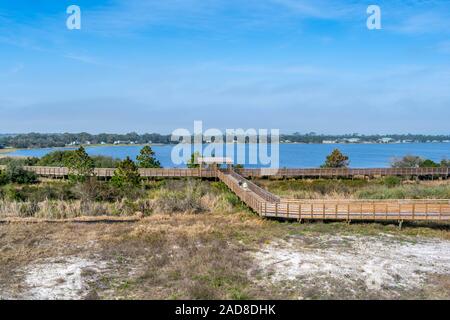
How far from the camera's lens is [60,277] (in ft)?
38.7

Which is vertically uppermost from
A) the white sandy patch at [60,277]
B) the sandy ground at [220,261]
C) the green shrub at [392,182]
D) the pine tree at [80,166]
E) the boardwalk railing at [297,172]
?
the pine tree at [80,166]

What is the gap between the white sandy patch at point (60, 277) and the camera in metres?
10.5

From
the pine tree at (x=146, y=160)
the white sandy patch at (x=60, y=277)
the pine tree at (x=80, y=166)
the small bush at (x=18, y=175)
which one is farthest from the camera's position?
the pine tree at (x=146, y=160)

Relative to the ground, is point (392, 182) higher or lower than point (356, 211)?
lower

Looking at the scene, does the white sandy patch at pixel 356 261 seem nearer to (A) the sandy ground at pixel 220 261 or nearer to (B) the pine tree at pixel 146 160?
(A) the sandy ground at pixel 220 261

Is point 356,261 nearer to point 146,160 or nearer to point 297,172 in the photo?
point 297,172

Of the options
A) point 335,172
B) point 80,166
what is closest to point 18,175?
point 80,166

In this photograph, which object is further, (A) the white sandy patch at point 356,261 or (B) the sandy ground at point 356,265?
(A) the white sandy patch at point 356,261

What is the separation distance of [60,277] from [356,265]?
353 inches

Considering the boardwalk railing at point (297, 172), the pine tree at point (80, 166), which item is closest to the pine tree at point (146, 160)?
the boardwalk railing at point (297, 172)

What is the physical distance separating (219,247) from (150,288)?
4257 mm

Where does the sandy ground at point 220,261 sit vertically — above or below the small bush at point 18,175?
below

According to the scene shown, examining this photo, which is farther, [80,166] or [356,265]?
[80,166]
